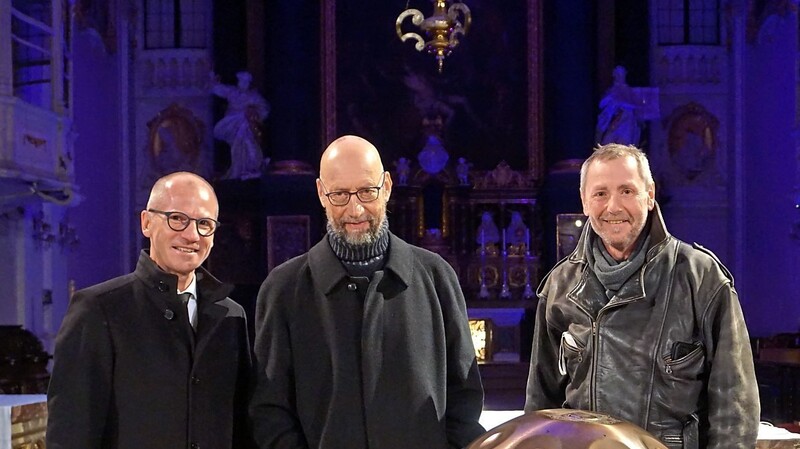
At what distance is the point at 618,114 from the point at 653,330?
11.3 metres

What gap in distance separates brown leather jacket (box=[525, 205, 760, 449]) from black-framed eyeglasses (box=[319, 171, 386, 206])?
718mm

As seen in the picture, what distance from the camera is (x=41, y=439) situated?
15.4ft

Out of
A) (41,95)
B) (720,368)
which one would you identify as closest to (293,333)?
(720,368)

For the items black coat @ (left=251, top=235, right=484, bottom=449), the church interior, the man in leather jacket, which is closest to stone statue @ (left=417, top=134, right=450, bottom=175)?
the church interior

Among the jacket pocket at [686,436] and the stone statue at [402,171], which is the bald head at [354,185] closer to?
the jacket pocket at [686,436]

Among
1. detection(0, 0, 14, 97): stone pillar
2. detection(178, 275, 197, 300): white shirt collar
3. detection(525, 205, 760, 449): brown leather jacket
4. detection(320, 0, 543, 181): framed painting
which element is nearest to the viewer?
detection(525, 205, 760, 449): brown leather jacket

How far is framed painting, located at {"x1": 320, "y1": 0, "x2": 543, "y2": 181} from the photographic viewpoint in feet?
46.4

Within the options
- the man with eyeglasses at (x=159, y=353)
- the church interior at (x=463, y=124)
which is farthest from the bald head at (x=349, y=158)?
the church interior at (x=463, y=124)

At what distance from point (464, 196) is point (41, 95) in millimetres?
6249

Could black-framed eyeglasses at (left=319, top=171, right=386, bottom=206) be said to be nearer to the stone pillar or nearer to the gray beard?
the gray beard

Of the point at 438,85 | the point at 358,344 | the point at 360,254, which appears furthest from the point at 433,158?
the point at 358,344

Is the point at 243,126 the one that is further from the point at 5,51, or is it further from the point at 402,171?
the point at 5,51

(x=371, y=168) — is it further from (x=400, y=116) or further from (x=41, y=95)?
(x=400, y=116)

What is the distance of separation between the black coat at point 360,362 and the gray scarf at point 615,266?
48cm
